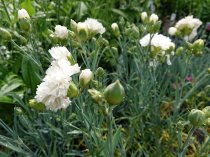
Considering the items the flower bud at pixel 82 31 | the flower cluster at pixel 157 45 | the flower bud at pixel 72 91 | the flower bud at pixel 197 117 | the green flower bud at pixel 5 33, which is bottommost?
the flower cluster at pixel 157 45

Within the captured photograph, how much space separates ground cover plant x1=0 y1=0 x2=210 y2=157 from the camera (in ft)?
2.79

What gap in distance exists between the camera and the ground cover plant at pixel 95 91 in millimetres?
849

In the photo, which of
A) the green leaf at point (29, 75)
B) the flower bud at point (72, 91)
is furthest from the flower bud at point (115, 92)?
the green leaf at point (29, 75)

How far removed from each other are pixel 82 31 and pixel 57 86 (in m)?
0.25

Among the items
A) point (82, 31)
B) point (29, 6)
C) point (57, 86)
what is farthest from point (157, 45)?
point (29, 6)

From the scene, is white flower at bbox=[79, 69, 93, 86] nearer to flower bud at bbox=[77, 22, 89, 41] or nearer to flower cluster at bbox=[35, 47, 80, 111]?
flower cluster at bbox=[35, 47, 80, 111]

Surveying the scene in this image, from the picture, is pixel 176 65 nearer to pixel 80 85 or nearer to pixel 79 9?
pixel 79 9

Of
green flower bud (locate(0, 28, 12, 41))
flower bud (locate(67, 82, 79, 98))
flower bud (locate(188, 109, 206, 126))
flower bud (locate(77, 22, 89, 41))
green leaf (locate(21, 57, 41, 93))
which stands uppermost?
flower bud (locate(77, 22, 89, 41))

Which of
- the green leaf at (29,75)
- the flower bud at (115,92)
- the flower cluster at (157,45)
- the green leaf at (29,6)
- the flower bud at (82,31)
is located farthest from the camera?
the green leaf at (29,6)

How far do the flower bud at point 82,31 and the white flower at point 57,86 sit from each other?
185mm

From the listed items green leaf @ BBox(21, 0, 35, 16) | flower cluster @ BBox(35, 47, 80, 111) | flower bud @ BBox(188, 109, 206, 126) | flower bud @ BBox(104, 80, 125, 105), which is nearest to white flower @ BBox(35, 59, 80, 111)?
flower cluster @ BBox(35, 47, 80, 111)

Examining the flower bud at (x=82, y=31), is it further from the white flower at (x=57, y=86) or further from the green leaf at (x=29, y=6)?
the green leaf at (x=29, y=6)

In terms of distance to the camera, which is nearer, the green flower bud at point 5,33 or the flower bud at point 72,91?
the flower bud at point 72,91

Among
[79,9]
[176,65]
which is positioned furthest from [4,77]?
[176,65]
